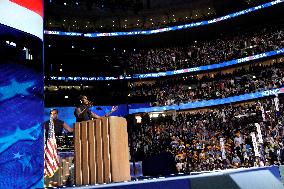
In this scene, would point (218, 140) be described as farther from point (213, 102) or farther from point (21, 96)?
point (21, 96)

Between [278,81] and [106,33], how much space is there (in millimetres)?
15391

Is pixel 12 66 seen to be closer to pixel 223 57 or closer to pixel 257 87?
pixel 257 87

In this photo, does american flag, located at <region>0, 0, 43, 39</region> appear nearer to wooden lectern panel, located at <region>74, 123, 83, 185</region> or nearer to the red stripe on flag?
the red stripe on flag

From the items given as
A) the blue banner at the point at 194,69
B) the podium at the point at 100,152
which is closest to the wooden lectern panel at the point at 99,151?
the podium at the point at 100,152

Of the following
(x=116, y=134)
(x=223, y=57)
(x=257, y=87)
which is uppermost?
(x=223, y=57)

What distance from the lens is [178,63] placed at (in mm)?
29500

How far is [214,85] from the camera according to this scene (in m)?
27.9

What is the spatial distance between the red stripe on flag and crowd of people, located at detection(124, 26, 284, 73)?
70.3 ft

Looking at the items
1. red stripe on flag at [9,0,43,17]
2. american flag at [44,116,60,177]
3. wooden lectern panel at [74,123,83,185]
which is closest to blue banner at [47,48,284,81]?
american flag at [44,116,60,177]

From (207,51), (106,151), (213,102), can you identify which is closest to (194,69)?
(207,51)

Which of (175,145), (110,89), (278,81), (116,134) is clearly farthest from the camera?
(110,89)

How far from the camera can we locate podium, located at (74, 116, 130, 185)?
11.0 feet

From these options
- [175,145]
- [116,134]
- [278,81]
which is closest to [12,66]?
[116,134]

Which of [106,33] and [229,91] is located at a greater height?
[106,33]
